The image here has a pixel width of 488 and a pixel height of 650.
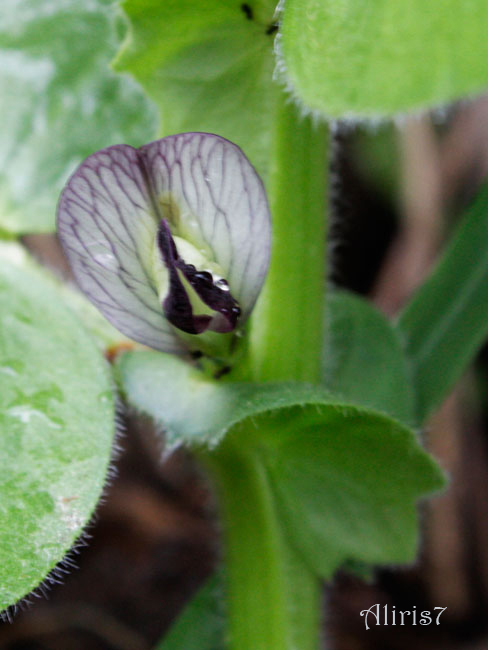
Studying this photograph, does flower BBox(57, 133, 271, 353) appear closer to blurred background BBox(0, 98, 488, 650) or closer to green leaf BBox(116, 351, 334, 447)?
green leaf BBox(116, 351, 334, 447)

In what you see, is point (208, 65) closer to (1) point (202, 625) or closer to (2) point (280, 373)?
(2) point (280, 373)

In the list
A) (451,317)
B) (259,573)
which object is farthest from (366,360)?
(259,573)

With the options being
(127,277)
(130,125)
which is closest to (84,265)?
(127,277)

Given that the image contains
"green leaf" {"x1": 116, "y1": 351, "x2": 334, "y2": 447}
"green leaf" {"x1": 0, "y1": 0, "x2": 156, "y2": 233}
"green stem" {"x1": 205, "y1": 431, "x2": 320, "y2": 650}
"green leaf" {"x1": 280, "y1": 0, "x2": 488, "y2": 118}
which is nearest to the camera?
"green leaf" {"x1": 280, "y1": 0, "x2": 488, "y2": 118}

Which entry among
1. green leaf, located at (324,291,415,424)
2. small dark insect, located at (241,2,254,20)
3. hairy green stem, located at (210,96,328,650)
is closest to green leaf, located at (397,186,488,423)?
green leaf, located at (324,291,415,424)

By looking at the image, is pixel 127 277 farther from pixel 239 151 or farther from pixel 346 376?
pixel 346 376

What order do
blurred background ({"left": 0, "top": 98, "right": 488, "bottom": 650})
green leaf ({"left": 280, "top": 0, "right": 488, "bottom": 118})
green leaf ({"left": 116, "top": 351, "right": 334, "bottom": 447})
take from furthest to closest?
blurred background ({"left": 0, "top": 98, "right": 488, "bottom": 650}) < green leaf ({"left": 116, "top": 351, "right": 334, "bottom": 447}) < green leaf ({"left": 280, "top": 0, "right": 488, "bottom": 118})

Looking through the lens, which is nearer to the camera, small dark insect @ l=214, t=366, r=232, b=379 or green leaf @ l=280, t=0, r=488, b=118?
green leaf @ l=280, t=0, r=488, b=118
